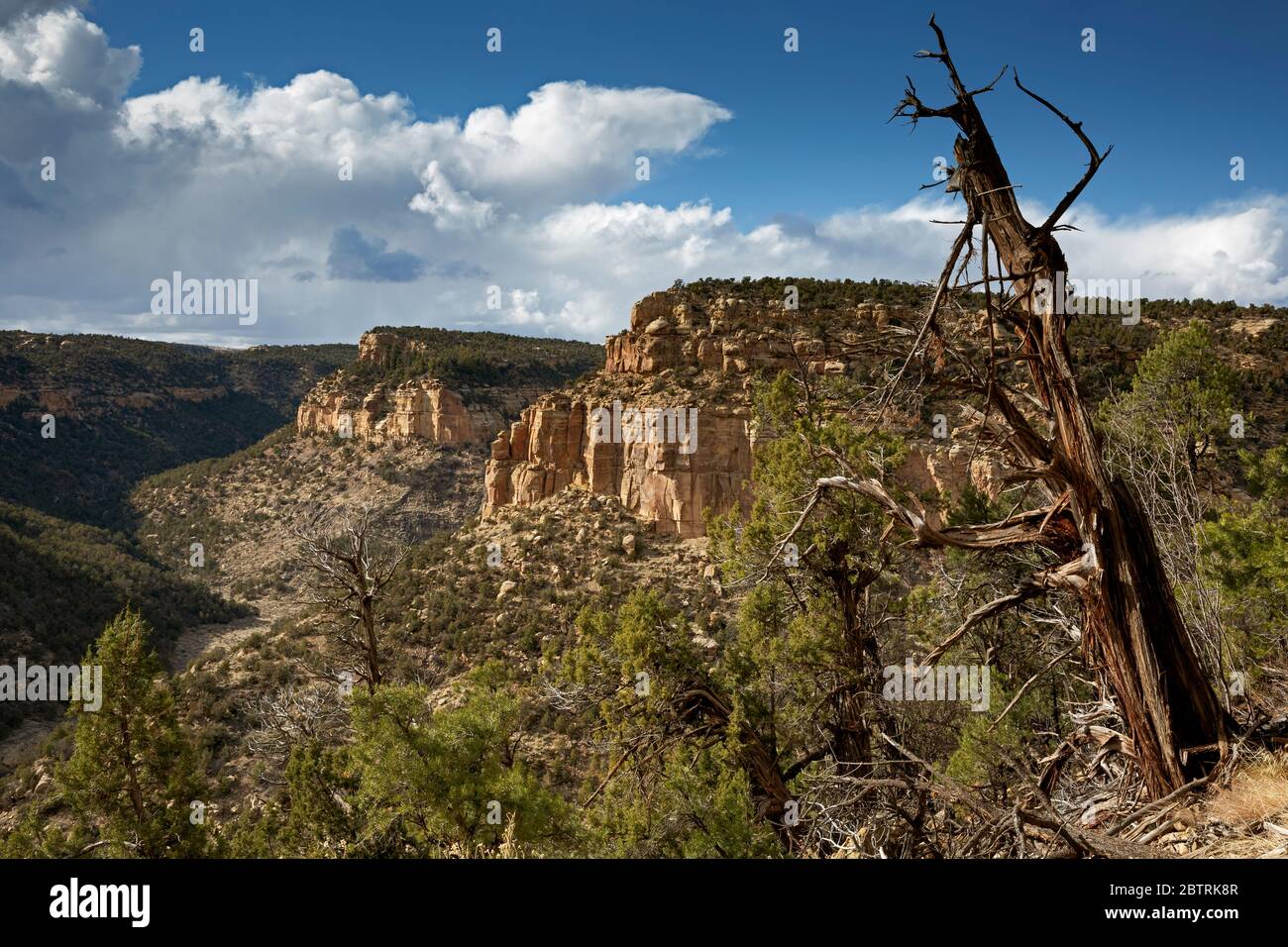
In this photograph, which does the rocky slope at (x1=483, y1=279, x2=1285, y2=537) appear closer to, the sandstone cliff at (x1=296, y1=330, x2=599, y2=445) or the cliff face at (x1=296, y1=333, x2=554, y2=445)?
the cliff face at (x1=296, y1=333, x2=554, y2=445)

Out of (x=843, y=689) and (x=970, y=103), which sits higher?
(x=970, y=103)

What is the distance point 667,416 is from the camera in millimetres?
29859

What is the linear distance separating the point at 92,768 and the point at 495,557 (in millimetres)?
18466

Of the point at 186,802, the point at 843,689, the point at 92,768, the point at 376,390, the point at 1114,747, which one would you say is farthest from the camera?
the point at 376,390

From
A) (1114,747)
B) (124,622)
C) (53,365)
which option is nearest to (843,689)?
(1114,747)

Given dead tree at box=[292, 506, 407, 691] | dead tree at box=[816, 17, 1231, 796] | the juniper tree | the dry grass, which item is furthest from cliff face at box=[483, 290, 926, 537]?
the dry grass

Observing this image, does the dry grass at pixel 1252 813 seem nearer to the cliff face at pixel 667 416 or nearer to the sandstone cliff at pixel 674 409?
the cliff face at pixel 667 416

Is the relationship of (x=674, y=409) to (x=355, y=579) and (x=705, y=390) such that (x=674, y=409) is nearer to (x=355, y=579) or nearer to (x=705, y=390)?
(x=705, y=390)

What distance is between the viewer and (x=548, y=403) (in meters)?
34.8

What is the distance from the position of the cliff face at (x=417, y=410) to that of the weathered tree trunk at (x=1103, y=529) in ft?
178

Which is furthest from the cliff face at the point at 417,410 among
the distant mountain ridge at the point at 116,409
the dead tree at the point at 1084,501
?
the dead tree at the point at 1084,501

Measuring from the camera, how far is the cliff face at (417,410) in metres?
55.3

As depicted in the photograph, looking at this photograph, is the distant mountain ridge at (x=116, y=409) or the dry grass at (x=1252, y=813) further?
the distant mountain ridge at (x=116, y=409)
